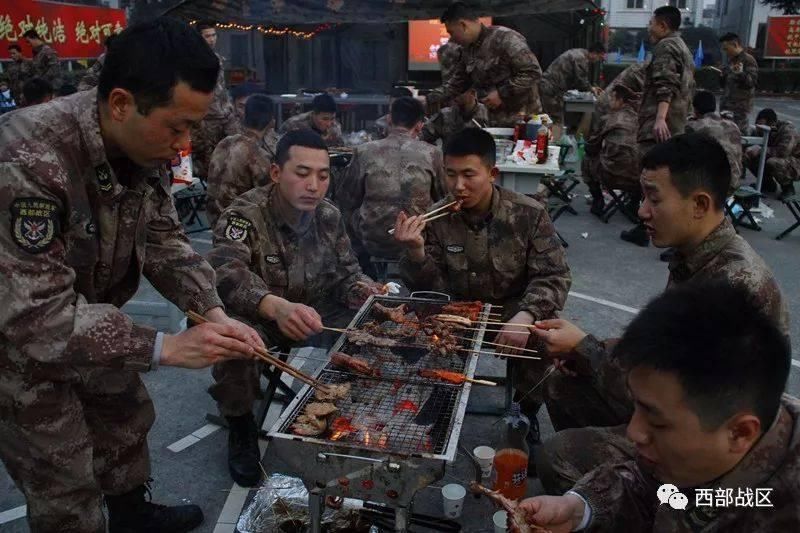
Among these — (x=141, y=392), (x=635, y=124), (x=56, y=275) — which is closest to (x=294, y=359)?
(x=141, y=392)

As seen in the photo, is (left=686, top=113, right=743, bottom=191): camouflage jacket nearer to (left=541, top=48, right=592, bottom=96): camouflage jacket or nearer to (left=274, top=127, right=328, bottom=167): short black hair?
(left=541, top=48, right=592, bottom=96): camouflage jacket

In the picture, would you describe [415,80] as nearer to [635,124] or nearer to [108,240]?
[635,124]

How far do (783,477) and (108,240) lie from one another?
112 inches

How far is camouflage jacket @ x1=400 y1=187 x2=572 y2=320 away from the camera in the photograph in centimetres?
471

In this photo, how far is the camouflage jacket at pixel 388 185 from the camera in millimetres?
6633

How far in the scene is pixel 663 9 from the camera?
9.24 meters

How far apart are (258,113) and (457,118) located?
11.6 ft

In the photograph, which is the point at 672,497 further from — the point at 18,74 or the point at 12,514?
the point at 18,74

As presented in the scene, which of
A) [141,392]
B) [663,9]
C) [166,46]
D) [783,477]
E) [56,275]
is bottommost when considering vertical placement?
[141,392]

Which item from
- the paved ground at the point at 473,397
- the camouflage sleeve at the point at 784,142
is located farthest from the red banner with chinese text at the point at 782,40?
the paved ground at the point at 473,397

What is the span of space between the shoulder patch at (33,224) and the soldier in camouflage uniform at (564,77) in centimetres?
1408

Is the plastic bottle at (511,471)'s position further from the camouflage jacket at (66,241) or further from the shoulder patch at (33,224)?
the shoulder patch at (33,224)

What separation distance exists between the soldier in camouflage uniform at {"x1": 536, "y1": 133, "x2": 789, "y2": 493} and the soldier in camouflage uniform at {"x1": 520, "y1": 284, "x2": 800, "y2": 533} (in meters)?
0.99

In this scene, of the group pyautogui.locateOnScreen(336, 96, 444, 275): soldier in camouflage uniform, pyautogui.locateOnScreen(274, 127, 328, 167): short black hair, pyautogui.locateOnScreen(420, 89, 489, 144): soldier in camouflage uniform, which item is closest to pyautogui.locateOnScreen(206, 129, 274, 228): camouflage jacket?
pyautogui.locateOnScreen(336, 96, 444, 275): soldier in camouflage uniform
